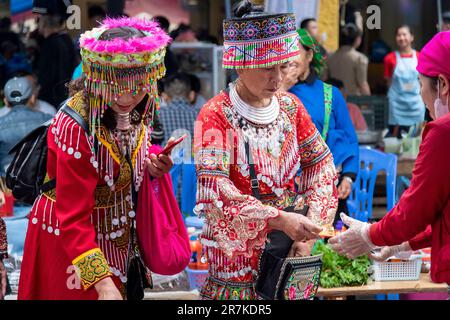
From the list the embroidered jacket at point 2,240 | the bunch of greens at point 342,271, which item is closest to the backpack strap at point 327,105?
the bunch of greens at point 342,271

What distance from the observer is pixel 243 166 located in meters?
3.88

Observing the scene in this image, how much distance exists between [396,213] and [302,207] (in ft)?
1.94

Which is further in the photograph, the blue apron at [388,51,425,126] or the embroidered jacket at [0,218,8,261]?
the blue apron at [388,51,425,126]

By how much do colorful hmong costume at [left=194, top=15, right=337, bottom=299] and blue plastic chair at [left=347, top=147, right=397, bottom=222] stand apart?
2.40 meters

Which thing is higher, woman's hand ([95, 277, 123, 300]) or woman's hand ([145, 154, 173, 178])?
woman's hand ([145, 154, 173, 178])

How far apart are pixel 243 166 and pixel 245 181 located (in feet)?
0.21

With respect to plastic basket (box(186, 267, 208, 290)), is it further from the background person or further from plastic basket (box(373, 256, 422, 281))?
the background person

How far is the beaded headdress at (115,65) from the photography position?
3.57 metres

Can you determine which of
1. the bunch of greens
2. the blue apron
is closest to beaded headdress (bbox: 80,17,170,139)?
the bunch of greens

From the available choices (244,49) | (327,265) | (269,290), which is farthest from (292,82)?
(269,290)

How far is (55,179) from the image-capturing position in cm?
368

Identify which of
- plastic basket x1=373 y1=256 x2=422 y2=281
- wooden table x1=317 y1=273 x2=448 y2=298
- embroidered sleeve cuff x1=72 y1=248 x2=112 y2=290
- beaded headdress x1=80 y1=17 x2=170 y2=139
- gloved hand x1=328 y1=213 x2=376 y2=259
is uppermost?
beaded headdress x1=80 y1=17 x2=170 y2=139

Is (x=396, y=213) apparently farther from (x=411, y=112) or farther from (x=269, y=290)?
(x=411, y=112)

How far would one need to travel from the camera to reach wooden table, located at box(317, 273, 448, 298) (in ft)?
16.4
